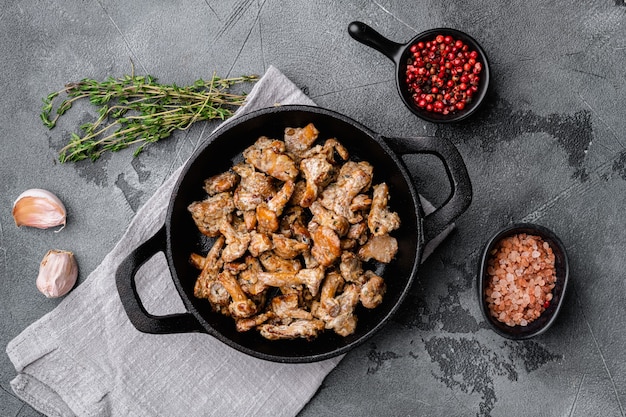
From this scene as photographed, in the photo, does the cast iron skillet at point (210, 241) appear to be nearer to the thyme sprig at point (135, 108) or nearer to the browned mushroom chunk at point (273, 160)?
the browned mushroom chunk at point (273, 160)

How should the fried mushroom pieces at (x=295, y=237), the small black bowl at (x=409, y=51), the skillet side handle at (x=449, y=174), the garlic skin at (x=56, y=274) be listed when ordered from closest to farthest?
the skillet side handle at (x=449, y=174), the fried mushroom pieces at (x=295, y=237), the small black bowl at (x=409, y=51), the garlic skin at (x=56, y=274)

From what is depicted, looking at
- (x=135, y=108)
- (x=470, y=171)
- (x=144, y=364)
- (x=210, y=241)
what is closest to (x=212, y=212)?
(x=210, y=241)

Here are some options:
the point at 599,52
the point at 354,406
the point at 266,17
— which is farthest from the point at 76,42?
the point at 599,52

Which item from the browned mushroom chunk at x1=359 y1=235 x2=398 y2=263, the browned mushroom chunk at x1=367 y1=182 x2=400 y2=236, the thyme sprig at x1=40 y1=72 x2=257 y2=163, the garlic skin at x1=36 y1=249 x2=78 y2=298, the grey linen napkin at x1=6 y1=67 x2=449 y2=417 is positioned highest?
the thyme sprig at x1=40 y1=72 x2=257 y2=163

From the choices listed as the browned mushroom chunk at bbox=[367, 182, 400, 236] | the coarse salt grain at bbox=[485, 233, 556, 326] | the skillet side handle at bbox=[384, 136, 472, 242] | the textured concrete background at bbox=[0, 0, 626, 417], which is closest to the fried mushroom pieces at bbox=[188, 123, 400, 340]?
the browned mushroom chunk at bbox=[367, 182, 400, 236]

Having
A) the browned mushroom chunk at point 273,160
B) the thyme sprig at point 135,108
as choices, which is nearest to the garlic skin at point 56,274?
the thyme sprig at point 135,108

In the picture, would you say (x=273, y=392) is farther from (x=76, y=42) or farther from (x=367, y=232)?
(x=76, y=42)

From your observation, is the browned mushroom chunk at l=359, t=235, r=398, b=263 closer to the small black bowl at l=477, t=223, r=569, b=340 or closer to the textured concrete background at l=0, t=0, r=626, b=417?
the textured concrete background at l=0, t=0, r=626, b=417
